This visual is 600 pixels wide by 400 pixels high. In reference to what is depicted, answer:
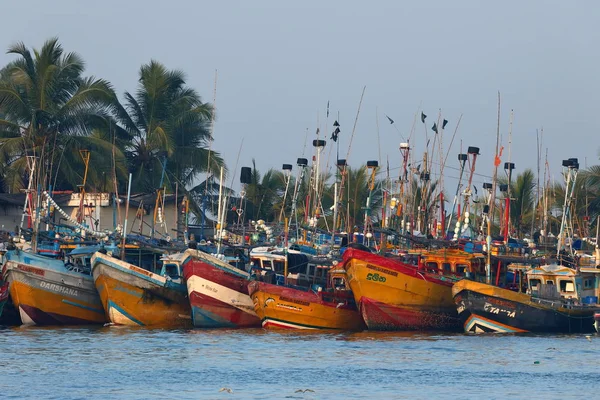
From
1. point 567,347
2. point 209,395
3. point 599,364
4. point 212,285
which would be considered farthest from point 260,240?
point 209,395

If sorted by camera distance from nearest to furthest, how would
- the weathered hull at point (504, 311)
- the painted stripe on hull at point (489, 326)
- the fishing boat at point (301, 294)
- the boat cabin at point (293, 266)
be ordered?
1. the weathered hull at point (504, 311)
2. the painted stripe on hull at point (489, 326)
3. the fishing boat at point (301, 294)
4. the boat cabin at point (293, 266)

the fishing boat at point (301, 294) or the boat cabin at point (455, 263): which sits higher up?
the boat cabin at point (455, 263)

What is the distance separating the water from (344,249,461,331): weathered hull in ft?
3.18

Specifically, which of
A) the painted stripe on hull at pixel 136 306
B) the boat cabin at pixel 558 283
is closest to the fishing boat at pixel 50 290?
the painted stripe on hull at pixel 136 306

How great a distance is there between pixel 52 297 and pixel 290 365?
18.6 metres

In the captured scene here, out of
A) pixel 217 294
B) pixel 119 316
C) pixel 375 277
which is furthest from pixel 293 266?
pixel 119 316

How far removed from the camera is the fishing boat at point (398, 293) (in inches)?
2179

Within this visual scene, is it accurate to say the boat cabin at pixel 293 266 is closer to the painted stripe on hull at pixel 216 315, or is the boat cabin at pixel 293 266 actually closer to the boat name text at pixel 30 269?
the painted stripe on hull at pixel 216 315

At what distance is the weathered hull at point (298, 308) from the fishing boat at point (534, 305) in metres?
5.28

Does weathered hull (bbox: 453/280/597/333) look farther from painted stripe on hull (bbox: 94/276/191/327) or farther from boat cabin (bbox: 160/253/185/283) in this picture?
painted stripe on hull (bbox: 94/276/191/327)

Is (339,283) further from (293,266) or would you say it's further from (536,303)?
(536,303)

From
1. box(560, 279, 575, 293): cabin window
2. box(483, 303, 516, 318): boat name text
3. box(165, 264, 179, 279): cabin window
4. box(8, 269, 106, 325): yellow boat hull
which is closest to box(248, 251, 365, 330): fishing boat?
box(165, 264, 179, 279): cabin window

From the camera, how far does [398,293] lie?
183ft

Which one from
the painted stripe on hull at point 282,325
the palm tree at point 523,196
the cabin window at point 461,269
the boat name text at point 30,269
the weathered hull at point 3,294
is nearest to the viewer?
the painted stripe on hull at point 282,325
